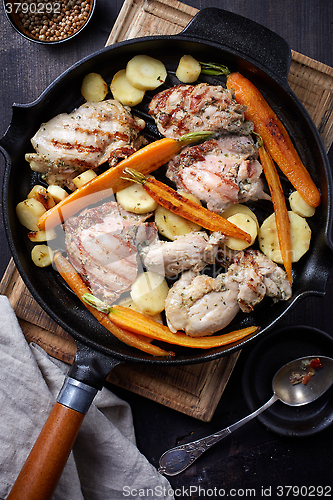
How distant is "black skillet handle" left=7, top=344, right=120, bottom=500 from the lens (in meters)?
2.10

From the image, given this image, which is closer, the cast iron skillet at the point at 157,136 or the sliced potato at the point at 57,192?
the cast iron skillet at the point at 157,136

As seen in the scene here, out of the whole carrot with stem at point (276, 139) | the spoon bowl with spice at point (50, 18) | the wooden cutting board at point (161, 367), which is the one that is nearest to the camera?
the whole carrot with stem at point (276, 139)

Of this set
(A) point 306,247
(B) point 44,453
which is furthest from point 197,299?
(B) point 44,453

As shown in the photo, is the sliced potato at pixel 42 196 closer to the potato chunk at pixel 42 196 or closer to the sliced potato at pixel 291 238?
the potato chunk at pixel 42 196

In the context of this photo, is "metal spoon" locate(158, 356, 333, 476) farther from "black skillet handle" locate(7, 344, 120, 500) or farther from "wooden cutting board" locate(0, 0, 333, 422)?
"black skillet handle" locate(7, 344, 120, 500)

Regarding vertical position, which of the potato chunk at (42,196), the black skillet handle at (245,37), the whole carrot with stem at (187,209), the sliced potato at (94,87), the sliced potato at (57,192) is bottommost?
the potato chunk at (42,196)

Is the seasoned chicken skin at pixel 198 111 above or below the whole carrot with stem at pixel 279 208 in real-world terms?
above

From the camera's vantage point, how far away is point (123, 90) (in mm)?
2664

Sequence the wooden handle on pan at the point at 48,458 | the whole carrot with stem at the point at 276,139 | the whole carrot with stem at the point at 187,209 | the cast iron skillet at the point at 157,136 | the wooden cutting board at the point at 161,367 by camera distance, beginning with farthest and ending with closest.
→ the wooden cutting board at the point at 161,367 → the whole carrot with stem at the point at 276,139 → the whole carrot with stem at the point at 187,209 → the cast iron skillet at the point at 157,136 → the wooden handle on pan at the point at 48,458

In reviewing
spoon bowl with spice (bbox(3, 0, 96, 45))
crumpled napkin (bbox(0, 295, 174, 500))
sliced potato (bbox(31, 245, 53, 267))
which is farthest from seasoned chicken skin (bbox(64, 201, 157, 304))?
spoon bowl with spice (bbox(3, 0, 96, 45))

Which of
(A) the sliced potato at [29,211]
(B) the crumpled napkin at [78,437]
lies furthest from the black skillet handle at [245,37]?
(B) the crumpled napkin at [78,437]

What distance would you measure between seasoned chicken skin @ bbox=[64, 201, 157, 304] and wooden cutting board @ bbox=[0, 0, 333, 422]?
0.55m

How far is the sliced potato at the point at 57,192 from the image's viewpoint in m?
2.59

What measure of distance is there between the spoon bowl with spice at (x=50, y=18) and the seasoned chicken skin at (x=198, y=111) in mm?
1073
